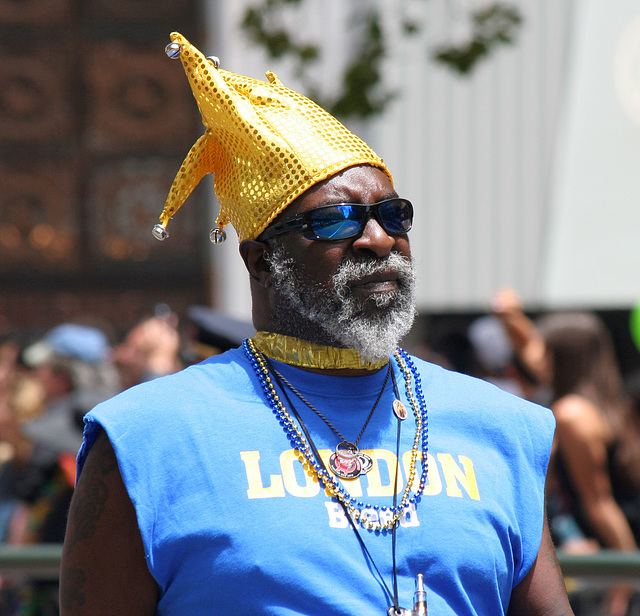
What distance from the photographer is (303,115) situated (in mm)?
1850

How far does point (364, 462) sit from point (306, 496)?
14 centimetres

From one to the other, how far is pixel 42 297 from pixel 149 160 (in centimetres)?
151

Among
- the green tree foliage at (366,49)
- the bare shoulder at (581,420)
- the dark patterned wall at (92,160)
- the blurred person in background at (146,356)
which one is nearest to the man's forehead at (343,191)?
the bare shoulder at (581,420)

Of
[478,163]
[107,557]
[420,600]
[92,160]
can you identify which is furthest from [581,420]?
[92,160]

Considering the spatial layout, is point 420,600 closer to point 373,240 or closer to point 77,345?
point 373,240

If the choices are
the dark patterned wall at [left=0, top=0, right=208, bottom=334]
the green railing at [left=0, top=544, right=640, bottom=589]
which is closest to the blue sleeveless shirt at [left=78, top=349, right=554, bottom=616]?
the green railing at [left=0, top=544, right=640, bottom=589]

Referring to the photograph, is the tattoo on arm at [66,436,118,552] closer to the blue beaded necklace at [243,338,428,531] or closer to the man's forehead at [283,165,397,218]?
the blue beaded necklace at [243,338,428,531]

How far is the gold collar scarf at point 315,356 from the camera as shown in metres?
1.77

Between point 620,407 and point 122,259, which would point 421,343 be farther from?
point 620,407

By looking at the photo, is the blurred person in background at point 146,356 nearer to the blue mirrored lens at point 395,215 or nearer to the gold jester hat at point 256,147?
the gold jester hat at point 256,147

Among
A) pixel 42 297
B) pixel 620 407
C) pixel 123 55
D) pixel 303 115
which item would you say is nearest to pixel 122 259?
pixel 42 297

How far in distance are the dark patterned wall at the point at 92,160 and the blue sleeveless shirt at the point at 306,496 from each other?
6.45 meters

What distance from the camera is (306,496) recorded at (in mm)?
1614

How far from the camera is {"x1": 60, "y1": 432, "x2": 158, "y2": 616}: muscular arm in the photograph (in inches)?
61.2
